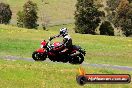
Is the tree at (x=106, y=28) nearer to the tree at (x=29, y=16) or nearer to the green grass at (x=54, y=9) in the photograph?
the tree at (x=29, y=16)

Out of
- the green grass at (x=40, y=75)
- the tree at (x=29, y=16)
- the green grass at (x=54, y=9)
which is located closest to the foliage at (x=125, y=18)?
the tree at (x=29, y=16)

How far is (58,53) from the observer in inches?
1167

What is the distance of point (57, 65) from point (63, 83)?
3809 mm

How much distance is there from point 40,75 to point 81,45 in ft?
76.3

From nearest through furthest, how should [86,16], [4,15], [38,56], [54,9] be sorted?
[38,56], [86,16], [4,15], [54,9]

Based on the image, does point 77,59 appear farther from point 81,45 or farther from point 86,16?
point 86,16

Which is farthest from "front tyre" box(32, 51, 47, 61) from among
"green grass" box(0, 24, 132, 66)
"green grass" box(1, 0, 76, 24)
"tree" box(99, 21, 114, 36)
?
"green grass" box(1, 0, 76, 24)

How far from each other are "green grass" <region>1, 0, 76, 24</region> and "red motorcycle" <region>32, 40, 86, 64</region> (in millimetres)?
121916

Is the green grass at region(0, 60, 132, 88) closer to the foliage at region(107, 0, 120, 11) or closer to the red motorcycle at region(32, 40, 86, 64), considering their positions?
the red motorcycle at region(32, 40, 86, 64)

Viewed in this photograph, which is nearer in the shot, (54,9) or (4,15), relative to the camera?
(4,15)

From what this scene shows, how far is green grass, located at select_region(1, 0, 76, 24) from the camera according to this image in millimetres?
157625

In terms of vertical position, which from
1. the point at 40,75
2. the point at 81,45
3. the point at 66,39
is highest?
the point at 66,39

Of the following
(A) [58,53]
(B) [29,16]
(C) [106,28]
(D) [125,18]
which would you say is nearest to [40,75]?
(A) [58,53]

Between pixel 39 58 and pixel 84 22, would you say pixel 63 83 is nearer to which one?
pixel 39 58
